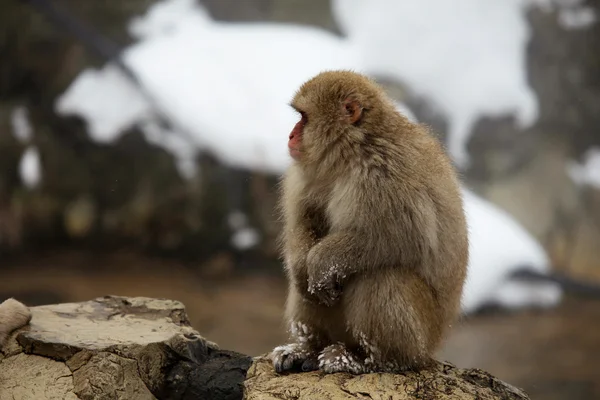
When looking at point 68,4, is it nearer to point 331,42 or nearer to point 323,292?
point 331,42

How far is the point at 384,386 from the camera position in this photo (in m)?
2.99

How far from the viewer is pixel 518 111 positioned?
6.19 meters

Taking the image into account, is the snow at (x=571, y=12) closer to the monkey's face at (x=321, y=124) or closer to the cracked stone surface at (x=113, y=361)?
the monkey's face at (x=321, y=124)

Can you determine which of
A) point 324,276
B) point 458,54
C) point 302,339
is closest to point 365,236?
point 324,276

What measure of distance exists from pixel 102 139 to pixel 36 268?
4.22ft

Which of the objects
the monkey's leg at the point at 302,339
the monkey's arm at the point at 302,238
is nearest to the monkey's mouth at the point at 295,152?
the monkey's arm at the point at 302,238

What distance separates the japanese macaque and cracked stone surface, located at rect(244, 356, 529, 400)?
1.19 metres

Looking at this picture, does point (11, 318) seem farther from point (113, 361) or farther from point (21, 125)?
point (21, 125)

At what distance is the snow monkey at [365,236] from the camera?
302cm

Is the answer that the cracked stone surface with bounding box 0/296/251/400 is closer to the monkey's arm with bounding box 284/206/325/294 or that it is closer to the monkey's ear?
the monkey's arm with bounding box 284/206/325/294

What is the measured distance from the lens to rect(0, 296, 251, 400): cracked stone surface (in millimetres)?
3227

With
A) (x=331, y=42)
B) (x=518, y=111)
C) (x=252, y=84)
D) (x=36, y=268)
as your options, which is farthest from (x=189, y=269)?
(x=518, y=111)

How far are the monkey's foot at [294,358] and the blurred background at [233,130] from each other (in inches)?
108

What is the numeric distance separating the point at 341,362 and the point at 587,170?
3895 millimetres
